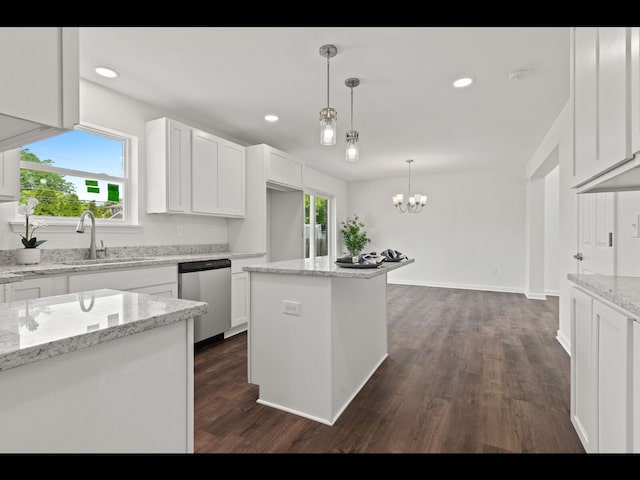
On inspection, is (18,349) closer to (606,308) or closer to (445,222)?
(606,308)

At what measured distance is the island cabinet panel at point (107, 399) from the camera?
63 centimetres

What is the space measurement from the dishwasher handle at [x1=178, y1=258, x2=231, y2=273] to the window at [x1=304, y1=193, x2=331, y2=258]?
2633 mm

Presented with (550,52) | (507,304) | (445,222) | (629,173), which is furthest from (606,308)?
(445,222)

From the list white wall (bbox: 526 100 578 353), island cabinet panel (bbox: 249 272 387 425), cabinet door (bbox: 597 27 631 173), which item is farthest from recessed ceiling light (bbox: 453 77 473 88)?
island cabinet panel (bbox: 249 272 387 425)

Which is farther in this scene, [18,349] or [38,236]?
[38,236]

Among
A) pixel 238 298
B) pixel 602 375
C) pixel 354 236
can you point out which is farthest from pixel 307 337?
pixel 354 236

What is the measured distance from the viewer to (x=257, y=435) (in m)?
1.78

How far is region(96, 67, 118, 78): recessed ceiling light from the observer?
2.58 meters

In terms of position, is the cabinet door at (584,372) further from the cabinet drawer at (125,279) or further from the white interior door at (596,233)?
the cabinet drawer at (125,279)

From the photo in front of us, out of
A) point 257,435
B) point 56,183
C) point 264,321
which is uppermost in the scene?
point 56,183

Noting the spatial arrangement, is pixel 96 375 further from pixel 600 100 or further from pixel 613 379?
pixel 600 100

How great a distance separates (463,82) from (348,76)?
1.02m

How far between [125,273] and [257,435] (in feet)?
5.37
